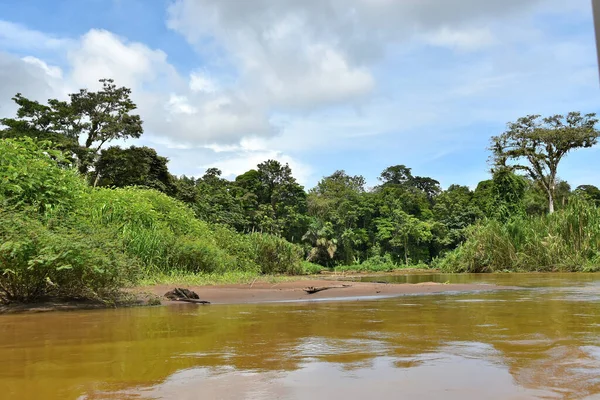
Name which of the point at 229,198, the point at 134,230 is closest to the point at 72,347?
the point at 134,230

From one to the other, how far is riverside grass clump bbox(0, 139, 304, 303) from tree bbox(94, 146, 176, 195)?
15.7 metres

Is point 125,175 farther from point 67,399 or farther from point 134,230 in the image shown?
point 67,399

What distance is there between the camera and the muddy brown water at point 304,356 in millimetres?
2797

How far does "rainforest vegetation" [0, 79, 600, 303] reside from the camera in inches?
302

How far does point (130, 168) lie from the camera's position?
30.3m

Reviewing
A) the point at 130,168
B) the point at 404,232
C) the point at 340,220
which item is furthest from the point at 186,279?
the point at 404,232

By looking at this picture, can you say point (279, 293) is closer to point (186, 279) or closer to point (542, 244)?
point (186, 279)

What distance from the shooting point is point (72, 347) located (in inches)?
165

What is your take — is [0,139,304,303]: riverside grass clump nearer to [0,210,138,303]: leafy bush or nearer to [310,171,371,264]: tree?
[0,210,138,303]: leafy bush

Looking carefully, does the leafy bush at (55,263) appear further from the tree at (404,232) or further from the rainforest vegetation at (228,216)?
the tree at (404,232)

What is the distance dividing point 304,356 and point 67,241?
488 centimetres

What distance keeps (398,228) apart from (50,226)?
36.0 meters

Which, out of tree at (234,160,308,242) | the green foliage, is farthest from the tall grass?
tree at (234,160,308,242)

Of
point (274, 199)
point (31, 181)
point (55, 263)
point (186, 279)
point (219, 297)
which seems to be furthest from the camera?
point (274, 199)
